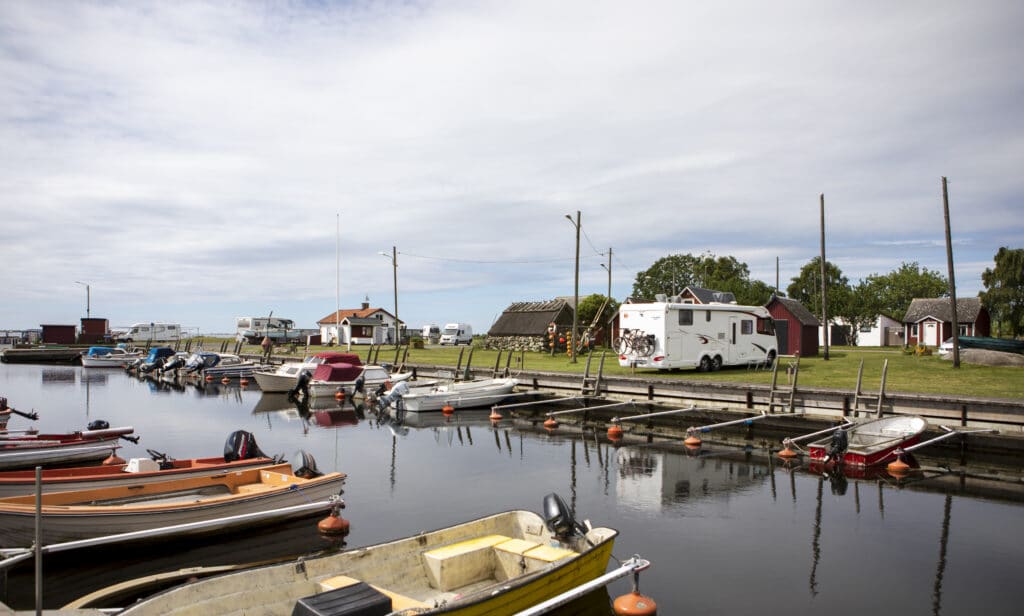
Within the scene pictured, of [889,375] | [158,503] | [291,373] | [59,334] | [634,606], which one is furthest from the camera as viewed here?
[59,334]

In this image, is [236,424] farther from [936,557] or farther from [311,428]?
[936,557]

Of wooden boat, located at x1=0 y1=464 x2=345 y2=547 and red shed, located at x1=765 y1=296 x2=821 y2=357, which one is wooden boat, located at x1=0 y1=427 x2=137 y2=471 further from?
red shed, located at x1=765 y1=296 x2=821 y2=357

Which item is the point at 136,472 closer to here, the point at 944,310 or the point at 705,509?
the point at 705,509

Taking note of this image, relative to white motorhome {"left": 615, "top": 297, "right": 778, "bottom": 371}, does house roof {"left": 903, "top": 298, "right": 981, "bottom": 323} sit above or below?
above

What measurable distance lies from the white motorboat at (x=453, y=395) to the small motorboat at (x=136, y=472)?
Answer: 1443 centimetres

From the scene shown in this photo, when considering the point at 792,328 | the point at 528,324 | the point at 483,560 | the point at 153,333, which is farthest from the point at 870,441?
the point at 153,333

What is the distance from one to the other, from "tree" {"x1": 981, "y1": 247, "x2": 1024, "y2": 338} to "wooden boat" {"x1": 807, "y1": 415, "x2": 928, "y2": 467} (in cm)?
5454

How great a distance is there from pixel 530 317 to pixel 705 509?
41455 mm

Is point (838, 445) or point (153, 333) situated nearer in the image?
point (838, 445)

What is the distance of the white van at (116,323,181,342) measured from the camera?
8462 cm

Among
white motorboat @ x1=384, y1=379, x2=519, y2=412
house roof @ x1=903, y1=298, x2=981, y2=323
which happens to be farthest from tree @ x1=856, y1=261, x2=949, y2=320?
white motorboat @ x1=384, y1=379, x2=519, y2=412

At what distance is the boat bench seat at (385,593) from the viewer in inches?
311

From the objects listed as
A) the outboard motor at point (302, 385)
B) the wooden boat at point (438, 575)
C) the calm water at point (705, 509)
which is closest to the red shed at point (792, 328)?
the calm water at point (705, 509)

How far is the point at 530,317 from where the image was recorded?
56375 millimetres
